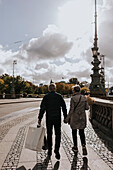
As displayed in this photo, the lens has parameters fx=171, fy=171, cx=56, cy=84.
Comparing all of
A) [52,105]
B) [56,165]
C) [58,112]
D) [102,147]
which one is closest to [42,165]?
[56,165]

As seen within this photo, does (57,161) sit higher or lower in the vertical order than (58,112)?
lower

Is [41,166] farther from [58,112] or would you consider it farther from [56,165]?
[58,112]

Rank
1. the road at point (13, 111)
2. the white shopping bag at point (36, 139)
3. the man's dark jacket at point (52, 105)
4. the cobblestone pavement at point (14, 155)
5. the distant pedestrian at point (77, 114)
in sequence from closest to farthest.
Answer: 1. the cobblestone pavement at point (14, 155)
2. the white shopping bag at point (36, 139)
3. the man's dark jacket at point (52, 105)
4. the distant pedestrian at point (77, 114)
5. the road at point (13, 111)

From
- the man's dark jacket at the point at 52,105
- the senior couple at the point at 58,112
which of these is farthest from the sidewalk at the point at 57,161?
the man's dark jacket at the point at 52,105

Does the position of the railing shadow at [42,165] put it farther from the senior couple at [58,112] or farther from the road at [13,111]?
the road at [13,111]

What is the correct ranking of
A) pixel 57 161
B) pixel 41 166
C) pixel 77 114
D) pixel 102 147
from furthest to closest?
1. pixel 102 147
2. pixel 77 114
3. pixel 57 161
4. pixel 41 166

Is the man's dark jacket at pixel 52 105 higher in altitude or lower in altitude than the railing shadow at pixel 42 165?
higher

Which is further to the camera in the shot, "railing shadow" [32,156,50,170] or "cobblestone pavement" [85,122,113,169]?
"cobblestone pavement" [85,122,113,169]

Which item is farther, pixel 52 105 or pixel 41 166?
pixel 52 105

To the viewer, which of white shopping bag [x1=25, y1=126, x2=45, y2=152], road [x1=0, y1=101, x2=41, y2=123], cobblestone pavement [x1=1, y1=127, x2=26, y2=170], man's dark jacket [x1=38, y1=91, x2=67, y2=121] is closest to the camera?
cobblestone pavement [x1=1, y1=127, x2=26, y2=170]

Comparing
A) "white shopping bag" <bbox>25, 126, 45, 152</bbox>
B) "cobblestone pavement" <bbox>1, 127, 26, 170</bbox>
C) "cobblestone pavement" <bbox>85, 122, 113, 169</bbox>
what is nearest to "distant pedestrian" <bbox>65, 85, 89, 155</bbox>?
"cobblestone pavement" <bbox>85, 122, 113, 169</bbox>

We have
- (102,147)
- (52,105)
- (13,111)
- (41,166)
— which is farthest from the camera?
(13,111)

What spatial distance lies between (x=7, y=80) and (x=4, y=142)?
63.1 metres

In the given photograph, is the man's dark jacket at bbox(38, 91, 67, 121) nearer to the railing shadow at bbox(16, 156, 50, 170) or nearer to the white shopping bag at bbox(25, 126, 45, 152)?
the white shopping bag at bbox(25, 126, 45, 152)
